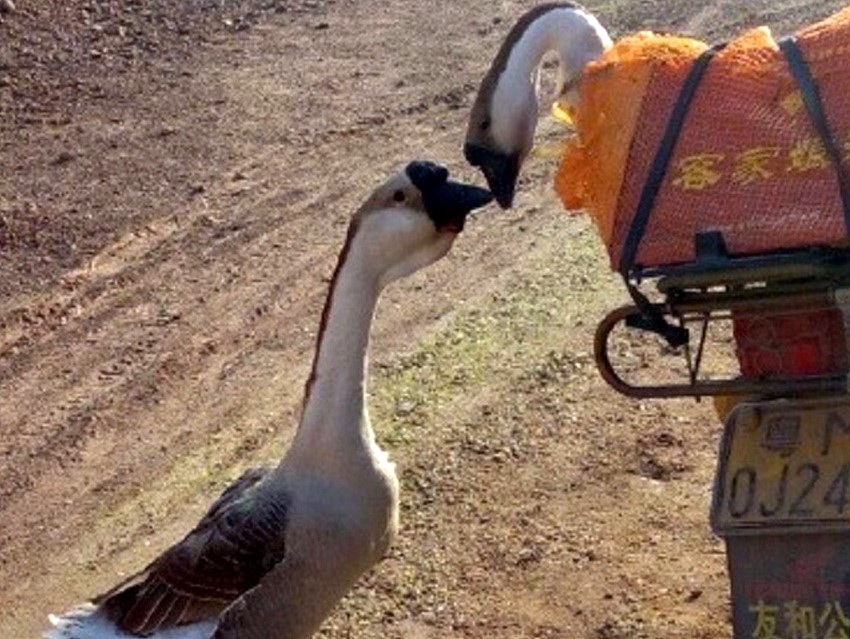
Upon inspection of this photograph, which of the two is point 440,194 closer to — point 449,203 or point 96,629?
point 449,203

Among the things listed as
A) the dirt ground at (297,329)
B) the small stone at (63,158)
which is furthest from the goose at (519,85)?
the small stone at (63,158)

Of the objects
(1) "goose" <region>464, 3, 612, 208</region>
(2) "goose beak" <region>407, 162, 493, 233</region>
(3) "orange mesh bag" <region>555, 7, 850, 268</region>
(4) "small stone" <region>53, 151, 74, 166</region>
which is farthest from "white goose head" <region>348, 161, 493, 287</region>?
(4) "small stone" <region>53, 151, 74, 166</region>

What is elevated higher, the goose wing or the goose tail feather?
the goose wing

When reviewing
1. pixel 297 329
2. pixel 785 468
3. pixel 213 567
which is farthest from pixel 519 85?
pixel 297 329

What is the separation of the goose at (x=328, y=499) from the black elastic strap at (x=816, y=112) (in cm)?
137

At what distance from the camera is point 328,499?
15.4 feet

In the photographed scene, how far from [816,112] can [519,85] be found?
1.32 meters

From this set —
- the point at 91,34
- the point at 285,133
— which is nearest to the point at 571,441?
the point at 285,133

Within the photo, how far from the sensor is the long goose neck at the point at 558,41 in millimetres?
4492

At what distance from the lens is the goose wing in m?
4.68

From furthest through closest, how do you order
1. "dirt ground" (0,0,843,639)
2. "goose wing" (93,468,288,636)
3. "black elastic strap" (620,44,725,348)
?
"dirt ground" (0,0,843,639), "goose wing" (93,468,288,636), "black elastic strap" (620,44,725,348)

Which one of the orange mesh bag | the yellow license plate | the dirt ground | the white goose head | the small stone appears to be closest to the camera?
the yellow license plate

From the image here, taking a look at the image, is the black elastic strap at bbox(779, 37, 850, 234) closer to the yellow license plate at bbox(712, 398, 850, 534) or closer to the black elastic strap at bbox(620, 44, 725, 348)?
the black elastic strap at bbox(620, 44, 725, 348)

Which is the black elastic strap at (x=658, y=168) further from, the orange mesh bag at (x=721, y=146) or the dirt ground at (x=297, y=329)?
the dirt ground at (x=297, y=329)
